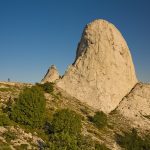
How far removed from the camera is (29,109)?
72.0 metres

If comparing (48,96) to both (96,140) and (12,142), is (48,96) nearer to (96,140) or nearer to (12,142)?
(96,140)

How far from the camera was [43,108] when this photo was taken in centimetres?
7431

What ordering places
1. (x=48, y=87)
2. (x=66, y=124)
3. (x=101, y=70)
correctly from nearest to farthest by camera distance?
1. (x=66, y=124)
2. (x=48, y=87)
3. (x=101, y=70)

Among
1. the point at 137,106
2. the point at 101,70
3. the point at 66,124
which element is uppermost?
the point at 101,70

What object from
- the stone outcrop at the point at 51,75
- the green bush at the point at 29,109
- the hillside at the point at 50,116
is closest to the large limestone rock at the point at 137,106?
the hillside at the point at 50,116

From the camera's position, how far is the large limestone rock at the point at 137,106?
3712 inches

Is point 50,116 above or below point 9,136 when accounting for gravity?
above

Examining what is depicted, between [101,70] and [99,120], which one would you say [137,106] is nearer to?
[101,70]

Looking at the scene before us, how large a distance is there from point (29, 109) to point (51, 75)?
37.1 meters

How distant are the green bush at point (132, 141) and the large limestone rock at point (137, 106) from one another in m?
8.88

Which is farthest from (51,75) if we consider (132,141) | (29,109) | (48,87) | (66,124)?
(66,124)

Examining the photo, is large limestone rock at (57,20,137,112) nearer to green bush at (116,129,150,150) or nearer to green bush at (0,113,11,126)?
green bush at (116,129,150,150)

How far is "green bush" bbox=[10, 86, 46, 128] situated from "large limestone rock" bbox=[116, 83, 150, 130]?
29.8 m

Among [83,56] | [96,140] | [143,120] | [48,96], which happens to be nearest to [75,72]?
[83,56]
